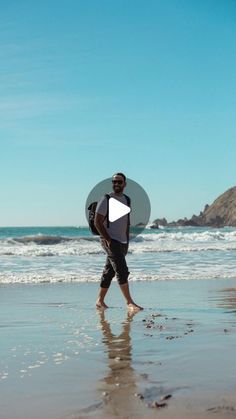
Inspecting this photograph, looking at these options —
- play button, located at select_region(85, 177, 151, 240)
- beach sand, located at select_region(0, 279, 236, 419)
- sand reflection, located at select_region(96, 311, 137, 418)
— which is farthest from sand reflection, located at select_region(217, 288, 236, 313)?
sand reflection, located at select_region(96, 311, 137, 418)

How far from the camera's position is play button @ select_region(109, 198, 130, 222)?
7723 millimetres

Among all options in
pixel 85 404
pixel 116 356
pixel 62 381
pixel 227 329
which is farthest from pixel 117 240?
pixel 85 404

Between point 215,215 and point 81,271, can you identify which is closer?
point 81,271

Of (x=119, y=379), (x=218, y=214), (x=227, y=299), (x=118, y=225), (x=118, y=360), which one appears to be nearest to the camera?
(x=119, y=379)

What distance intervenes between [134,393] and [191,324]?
294 centimetres

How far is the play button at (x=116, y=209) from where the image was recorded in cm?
772

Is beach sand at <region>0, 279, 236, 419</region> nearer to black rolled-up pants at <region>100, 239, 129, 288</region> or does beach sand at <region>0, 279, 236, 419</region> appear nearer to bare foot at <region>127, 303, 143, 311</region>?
bare foot at <region>127, 303, 143, 311</region>

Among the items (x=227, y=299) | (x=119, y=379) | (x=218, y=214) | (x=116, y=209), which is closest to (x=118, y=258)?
(x=116, y=209)

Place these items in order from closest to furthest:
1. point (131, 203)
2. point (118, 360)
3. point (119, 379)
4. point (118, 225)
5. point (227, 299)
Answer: point (119, 379) → point (118, 360) → point (118, 225) → point (131, 203) → point (227, 299)

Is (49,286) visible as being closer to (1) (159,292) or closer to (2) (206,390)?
(1) (159,292)

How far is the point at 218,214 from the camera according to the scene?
132m

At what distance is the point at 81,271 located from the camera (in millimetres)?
14281

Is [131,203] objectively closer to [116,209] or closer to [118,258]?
[116,209]

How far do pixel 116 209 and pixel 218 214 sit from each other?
126112mm
